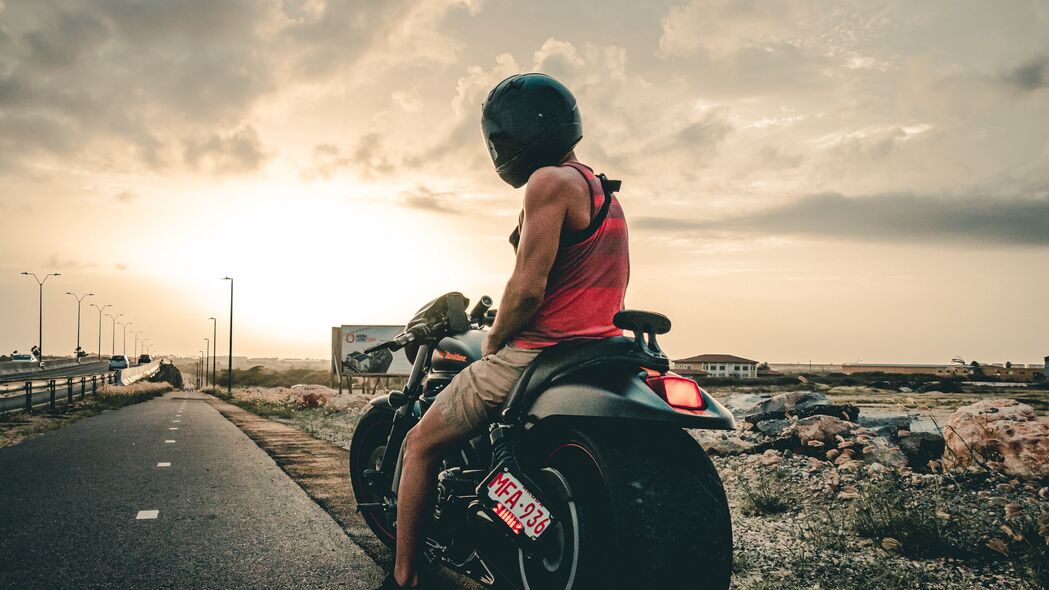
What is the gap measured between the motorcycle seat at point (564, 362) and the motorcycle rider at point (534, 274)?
0.06 m

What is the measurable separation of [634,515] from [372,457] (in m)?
2.46

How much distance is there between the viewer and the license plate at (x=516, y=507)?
246cm

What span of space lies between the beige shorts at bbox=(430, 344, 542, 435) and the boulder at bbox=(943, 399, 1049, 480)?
516 centimetres

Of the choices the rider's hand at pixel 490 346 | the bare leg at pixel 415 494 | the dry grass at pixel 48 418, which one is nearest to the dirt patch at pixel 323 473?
the bare leg at pixel 415 494

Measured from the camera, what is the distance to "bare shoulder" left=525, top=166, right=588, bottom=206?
8.43ft

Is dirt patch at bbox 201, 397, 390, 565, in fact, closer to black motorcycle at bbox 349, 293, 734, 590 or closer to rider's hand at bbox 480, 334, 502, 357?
black motorcycle at bbox 349, 293, 734, 590

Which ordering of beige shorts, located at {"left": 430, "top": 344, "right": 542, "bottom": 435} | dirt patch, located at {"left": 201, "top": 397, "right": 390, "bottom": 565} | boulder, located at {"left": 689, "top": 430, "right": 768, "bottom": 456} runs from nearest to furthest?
beige shorts, located at {"left": 430, "top": 344, "right": 542, "bottom": 435} → dirt patch, located at {"left": 201, "top": 397, "right": 390, "bottom": 565} → boulder, located at {"left": 689, "top": 430, "right": 768, "bottom": 456}

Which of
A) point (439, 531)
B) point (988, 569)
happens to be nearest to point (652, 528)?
point (439, 531)

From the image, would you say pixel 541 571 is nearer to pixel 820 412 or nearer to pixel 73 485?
pixel 73 485

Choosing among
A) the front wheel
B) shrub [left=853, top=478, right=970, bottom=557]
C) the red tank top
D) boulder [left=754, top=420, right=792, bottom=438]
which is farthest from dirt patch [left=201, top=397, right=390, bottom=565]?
boulder [left=754, top=420, right=792, bottom=438]

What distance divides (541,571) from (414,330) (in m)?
1.51

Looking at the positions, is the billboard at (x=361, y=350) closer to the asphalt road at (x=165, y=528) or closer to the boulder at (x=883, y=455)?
the asphalt road at (x=165, y=528)

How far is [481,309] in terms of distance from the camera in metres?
3.68

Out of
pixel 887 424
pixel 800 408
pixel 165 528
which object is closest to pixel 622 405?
pixel 165 528
